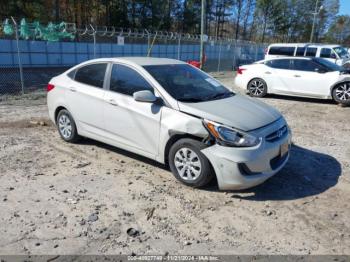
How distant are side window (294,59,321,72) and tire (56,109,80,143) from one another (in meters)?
7.78

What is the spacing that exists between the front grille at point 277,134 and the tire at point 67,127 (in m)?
3.30

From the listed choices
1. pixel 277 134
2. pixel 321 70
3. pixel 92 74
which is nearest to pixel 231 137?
pixel 277 134

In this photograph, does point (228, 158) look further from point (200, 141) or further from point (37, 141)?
point (37, 141)

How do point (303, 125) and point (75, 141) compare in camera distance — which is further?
point (303, 125)

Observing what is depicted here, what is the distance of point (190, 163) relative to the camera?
13.1 ft

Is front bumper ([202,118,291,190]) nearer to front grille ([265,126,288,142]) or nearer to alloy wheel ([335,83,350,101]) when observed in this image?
front grille ([265,126,288,142])

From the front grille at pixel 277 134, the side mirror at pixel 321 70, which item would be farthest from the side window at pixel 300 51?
the front grille at pixel 277 134

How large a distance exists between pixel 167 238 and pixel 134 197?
2.99 ft

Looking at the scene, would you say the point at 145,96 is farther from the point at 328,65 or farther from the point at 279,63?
the point at 328,65

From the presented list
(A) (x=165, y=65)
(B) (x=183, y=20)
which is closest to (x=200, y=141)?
(A) (x=165, y=65)

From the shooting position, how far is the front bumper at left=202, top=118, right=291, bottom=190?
3.67 m

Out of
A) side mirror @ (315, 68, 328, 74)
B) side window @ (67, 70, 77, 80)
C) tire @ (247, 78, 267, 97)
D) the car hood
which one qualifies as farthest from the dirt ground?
tire @ (247, 78, 267, 97)

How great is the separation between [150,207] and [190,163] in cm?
75

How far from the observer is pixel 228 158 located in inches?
144
